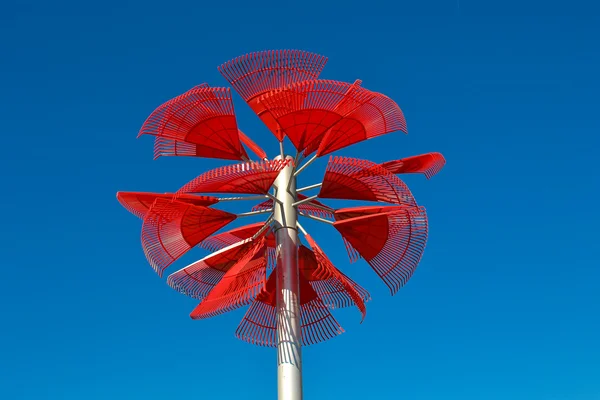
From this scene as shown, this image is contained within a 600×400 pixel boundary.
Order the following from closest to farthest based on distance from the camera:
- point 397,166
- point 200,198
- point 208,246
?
1. point 200,198
2. point 397,166
3. point 208,246

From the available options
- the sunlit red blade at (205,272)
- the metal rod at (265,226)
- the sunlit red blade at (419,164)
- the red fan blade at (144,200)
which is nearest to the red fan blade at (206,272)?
the sunlit red blade at (205,272)

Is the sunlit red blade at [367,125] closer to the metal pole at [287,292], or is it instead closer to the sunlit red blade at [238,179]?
the metal pole at [287,292]

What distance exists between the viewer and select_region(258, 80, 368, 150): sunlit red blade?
16.0 m

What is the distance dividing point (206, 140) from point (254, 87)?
5.38 feet

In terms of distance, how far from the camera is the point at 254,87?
16.6m

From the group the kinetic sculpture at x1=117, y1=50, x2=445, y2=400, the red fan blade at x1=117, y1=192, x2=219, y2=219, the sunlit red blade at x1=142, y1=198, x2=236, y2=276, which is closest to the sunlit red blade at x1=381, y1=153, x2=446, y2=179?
the kinetic sculpture at x1=117, y1=50, x2=445, y2=400

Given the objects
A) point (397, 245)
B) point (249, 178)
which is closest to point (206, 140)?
point (249, 178)

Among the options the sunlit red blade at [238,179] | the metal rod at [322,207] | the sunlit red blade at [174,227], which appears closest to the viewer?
the sunlit red blade at [238,179]

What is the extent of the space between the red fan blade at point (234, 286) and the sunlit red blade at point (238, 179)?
2065 millimetres

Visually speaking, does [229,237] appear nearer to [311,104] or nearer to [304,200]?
Answer: [304,200]

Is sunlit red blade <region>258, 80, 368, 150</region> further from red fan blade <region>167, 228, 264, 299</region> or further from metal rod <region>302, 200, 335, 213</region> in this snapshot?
red fan blade <region>167, 228, 264, 299</region>

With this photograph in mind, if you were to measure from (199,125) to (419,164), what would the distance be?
516cm

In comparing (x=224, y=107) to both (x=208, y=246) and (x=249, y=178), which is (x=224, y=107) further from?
(x=208, y=246)

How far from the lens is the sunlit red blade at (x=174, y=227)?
1617cm
